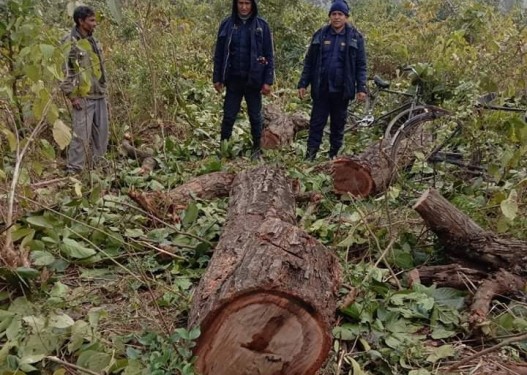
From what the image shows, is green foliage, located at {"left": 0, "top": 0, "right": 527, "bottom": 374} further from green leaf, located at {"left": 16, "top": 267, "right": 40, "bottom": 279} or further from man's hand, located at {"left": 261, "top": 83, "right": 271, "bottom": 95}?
man's hand, located at {"left": 261, "top": 83, "right": 271, "bottom": 95}

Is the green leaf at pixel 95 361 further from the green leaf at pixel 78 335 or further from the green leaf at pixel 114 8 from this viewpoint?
the green leaf at pixel 114 8

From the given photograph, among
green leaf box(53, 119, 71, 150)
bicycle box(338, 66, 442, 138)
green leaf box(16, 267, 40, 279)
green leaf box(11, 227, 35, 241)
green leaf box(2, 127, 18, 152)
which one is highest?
green leaf box(53, 119, 71, 150)

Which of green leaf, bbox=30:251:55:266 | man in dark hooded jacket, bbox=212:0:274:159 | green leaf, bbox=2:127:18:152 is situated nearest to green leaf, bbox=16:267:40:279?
green leaf, bbox=30:251:55:266

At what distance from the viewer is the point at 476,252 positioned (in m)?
3.00

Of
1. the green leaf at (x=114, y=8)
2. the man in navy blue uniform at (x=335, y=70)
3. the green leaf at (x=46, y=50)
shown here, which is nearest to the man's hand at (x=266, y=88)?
the man in navy blue uniform at (x=335, y=70)

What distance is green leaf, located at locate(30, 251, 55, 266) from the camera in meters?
2.74

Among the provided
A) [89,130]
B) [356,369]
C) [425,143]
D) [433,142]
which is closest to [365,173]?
[433,142]

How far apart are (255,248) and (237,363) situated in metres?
0.48

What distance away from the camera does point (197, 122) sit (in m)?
6.16

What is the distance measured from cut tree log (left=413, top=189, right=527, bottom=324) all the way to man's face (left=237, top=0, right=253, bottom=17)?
8.55 ft

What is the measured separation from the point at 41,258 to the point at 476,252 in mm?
2286

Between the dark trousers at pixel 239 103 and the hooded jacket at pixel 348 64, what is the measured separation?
0.51 meters

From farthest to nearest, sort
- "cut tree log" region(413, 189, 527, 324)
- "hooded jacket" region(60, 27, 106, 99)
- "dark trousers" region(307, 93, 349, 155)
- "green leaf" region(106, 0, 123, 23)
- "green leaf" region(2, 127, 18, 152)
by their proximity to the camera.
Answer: "dark trousers" region(307, 93, 349, 155)
"hooded jacket" region(60, 27, 106, 99)
"cut tree log" region(413, 189, 527, 324)
"green leaf" region(2, 127, 18, 152)
"green leaf" region(106, 0, 123, 23)

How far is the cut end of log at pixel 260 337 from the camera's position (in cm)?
203
